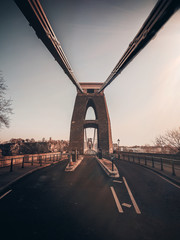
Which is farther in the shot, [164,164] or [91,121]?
[91,121]

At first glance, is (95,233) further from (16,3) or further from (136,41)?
(136,41)

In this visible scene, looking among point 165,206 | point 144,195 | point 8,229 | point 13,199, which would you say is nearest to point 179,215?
point 165,206

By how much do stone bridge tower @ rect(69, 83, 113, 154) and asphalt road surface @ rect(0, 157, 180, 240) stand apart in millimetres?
23908

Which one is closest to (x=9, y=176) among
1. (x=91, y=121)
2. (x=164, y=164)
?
(x=164, y=164)

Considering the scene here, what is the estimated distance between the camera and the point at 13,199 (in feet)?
14.4

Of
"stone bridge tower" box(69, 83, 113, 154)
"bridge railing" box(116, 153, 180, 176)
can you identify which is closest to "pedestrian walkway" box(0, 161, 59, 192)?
"bridge railing" box(116, 153, 180, 176)

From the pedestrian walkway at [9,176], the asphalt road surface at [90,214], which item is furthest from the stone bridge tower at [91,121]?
the asphalt road surface at [90,214]

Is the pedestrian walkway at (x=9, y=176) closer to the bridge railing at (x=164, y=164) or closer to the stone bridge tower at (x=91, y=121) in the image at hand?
the bridge railing at (x=164, y=164)

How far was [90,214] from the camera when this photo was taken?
342 cm

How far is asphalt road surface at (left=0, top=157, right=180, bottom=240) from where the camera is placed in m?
2.66

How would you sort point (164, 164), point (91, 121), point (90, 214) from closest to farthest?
point (90, 214) < point (164, 164) < point (91, 121)

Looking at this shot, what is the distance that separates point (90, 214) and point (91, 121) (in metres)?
29.3

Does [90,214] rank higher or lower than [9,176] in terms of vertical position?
lower

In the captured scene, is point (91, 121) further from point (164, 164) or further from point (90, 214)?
point (90, 214)
